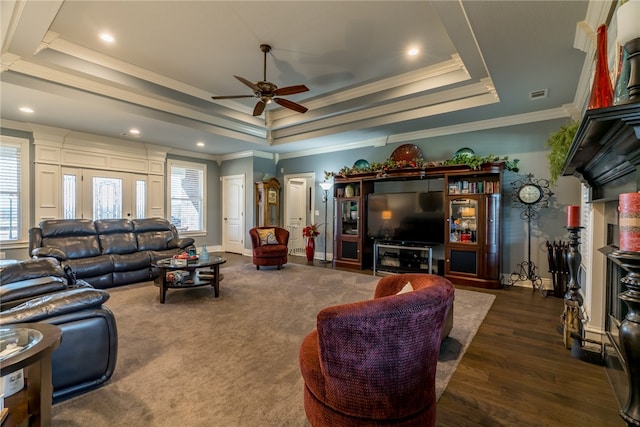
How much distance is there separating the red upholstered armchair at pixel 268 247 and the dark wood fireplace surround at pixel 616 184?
14.6 feet

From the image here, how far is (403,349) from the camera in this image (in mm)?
1217

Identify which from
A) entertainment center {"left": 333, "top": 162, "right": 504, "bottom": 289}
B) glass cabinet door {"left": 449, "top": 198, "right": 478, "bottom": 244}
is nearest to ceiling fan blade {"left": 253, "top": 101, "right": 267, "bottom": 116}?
entertainment center {"left": 333, "top": 162, "right": 504, "bottom": 289}

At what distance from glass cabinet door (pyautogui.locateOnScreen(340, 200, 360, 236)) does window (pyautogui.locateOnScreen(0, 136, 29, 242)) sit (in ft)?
19.1

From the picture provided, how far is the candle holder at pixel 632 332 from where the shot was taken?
A: 3.46ft

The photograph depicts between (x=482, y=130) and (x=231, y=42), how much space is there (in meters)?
4.23

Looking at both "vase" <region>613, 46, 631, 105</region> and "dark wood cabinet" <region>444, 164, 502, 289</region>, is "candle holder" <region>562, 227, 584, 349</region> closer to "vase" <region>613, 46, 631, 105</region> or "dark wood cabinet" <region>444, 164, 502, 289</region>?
"vase" <region>613, 46, 631, 105</region>

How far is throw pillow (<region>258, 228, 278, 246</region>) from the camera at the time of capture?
5.74 metres

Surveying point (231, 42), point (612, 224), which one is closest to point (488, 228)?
point (612, 224)

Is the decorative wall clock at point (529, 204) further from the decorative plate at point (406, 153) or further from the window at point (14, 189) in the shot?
the window at point (14, 189)

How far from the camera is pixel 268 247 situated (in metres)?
5.64

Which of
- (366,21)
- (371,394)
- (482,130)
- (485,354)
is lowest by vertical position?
(485,354)

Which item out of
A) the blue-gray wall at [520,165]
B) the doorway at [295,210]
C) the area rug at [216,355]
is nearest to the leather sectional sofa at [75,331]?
the area rug at [216,355]

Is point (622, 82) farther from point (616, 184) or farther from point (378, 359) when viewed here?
point (378, 359)

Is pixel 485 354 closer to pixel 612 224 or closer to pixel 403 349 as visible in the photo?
pixel 612 224
